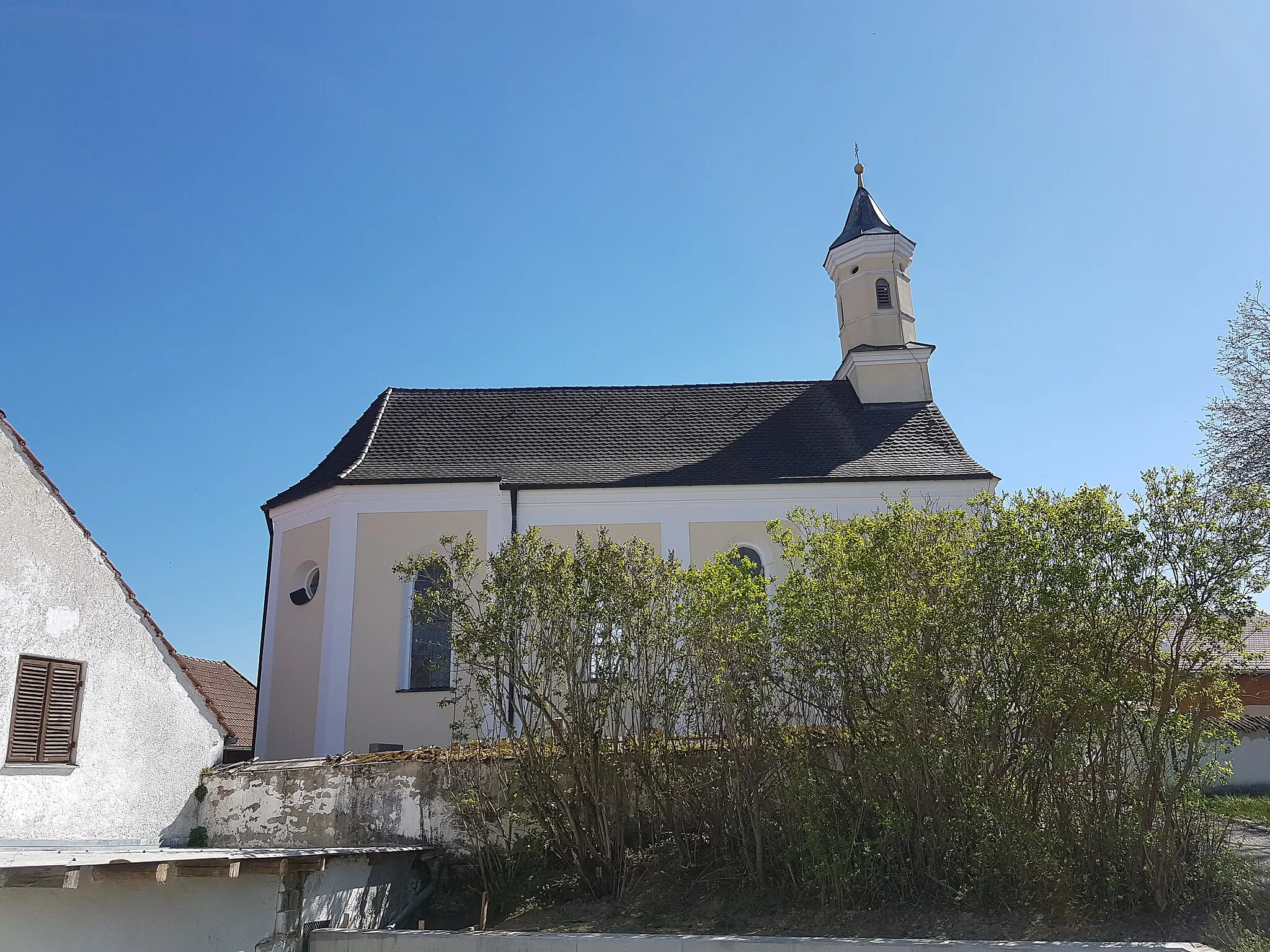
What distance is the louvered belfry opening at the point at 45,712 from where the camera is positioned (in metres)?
10.2

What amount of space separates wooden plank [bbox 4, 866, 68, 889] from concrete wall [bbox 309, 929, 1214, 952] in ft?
10.1

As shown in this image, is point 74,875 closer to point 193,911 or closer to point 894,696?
point 193,911

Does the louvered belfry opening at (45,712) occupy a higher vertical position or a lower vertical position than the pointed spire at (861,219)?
lower

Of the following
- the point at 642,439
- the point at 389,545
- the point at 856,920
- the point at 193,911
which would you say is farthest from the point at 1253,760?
the point at 193,911

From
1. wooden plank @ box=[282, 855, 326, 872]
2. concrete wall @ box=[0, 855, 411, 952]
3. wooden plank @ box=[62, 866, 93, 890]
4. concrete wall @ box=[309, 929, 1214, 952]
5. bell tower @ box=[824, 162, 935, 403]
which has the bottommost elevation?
concrete wall @ box=[309, 929, 1214, 952]

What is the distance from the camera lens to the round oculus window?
18875 millimetres

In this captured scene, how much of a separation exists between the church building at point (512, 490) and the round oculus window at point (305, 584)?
0.13 feet

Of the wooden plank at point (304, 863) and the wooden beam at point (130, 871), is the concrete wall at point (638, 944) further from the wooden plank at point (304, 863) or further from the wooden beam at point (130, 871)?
the wooden beam at point (130, 871)

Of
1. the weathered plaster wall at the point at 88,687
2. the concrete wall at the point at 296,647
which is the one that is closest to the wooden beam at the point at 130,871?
the weathered plaster wall at the point at 88,687

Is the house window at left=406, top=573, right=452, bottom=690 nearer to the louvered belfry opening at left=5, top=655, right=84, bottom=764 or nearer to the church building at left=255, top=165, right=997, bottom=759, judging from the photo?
the church building at left=255, top=165, right=997, bottom=759

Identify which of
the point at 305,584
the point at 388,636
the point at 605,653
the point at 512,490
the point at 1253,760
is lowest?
the point at 1253,760

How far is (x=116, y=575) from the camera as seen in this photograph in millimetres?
11516

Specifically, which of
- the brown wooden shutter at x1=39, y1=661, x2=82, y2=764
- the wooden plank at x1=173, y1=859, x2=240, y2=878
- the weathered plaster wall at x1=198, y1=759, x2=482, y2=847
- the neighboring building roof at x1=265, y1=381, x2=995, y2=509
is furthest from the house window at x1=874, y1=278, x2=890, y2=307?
the wooden plank at x1=173, y1=859, x2=240, y2=878

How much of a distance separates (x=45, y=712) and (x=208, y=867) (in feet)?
12.2
